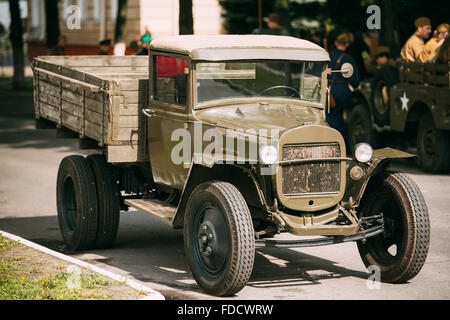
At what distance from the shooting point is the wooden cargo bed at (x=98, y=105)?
8508mm

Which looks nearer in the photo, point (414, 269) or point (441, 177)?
point (414, 269)

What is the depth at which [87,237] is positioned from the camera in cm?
899

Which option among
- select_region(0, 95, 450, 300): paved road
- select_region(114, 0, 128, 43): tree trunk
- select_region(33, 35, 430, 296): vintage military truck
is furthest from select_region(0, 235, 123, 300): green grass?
select_region(114, 0, 128, 43): tree trunk

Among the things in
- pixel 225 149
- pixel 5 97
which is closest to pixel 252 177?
pixel 225 149

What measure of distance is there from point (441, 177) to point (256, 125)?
6831mm

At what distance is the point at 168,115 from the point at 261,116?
3.22 feet

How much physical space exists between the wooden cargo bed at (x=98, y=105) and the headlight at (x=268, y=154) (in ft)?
6.36

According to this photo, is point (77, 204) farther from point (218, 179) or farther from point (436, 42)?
point (436, 42)

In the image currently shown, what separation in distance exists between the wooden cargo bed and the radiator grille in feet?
6.39

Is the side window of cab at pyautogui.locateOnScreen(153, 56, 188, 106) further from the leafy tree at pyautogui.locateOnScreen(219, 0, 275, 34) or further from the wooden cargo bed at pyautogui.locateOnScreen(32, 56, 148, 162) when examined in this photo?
the leafy tree at pyautogui.locateOnScreen(219, 0, 275, 34)

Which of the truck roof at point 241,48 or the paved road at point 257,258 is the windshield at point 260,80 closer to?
the truck roof at point 241,48

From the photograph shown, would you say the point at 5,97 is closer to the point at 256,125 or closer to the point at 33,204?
the point at 33,204

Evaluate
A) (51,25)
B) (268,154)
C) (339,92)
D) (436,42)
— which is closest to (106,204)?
(268,154)
